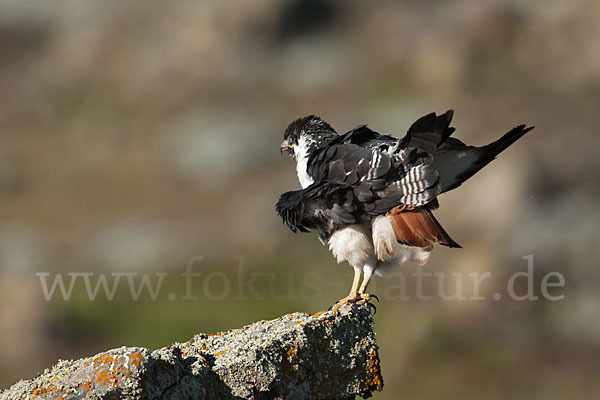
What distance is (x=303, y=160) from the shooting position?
316 inches

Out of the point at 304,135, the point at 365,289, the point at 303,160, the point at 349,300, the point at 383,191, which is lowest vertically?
the point at 349,300

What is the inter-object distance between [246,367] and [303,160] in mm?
3018

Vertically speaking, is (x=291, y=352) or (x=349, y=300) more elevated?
(x=349, y=300)

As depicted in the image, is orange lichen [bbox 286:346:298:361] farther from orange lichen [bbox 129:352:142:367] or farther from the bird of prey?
orange lichen [bbox 129:352:142:367]

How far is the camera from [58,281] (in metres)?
22.2

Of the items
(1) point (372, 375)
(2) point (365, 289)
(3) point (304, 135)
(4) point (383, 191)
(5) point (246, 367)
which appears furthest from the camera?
(3) point (304, 135)

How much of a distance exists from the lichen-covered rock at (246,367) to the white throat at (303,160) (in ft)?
5.66

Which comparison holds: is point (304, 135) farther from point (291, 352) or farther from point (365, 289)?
point (291, 352)

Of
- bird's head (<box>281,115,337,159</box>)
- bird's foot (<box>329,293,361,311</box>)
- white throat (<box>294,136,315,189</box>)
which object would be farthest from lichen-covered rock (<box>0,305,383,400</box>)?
bird's head (<box>281,115,337,159</box>)

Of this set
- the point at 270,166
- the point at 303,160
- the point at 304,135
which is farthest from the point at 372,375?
the point at 270,166

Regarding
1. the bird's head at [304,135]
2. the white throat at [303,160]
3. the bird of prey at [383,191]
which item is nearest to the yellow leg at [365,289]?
the bird of prey at [383,191]

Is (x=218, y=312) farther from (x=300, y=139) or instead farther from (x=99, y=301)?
(x=300, y=139)

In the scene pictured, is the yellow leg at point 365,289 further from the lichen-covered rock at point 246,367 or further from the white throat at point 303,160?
the white throat at point 303,160

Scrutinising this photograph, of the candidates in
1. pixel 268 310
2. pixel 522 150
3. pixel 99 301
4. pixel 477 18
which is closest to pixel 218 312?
pixel 268 310
